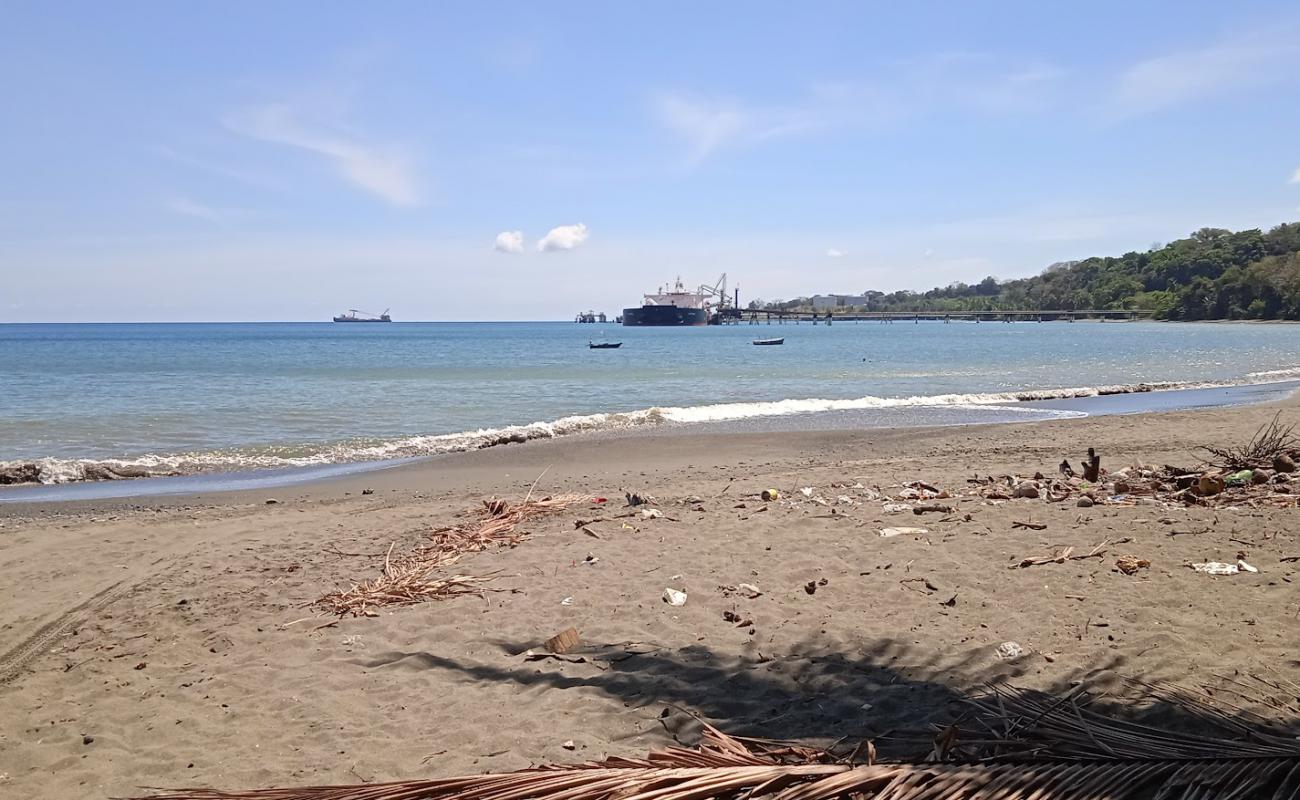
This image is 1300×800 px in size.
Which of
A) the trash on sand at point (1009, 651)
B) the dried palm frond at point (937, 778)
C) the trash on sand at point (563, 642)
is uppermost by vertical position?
the dried palm frond at point (937, 778)

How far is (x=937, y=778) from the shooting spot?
1.98 m

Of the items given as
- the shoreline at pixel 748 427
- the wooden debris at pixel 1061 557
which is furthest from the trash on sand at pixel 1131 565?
the shoreline at pixel 748 427

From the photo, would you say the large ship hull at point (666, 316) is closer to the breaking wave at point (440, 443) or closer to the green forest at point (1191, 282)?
the green forest at point (1191, 282)

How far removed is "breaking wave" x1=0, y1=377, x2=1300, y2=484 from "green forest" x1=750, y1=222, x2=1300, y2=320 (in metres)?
102

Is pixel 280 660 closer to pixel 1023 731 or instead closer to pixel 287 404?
pixel 1023 731

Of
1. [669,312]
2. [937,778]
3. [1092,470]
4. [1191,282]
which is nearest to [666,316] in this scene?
[669,312]

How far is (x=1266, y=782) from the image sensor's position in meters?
1.94

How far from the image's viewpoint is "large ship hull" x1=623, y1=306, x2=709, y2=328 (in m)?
149

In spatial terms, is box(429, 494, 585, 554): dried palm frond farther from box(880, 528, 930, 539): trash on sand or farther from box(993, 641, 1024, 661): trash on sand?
box(993, 641, 1024, 661): trash on sand

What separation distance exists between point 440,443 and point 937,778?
15.4 m

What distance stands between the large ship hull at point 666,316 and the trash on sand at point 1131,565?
14332 centimetres

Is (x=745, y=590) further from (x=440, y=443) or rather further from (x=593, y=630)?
(x=440, y=443)

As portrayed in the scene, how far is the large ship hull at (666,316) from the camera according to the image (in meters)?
149

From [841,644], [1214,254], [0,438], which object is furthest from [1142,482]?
[1214,254]
